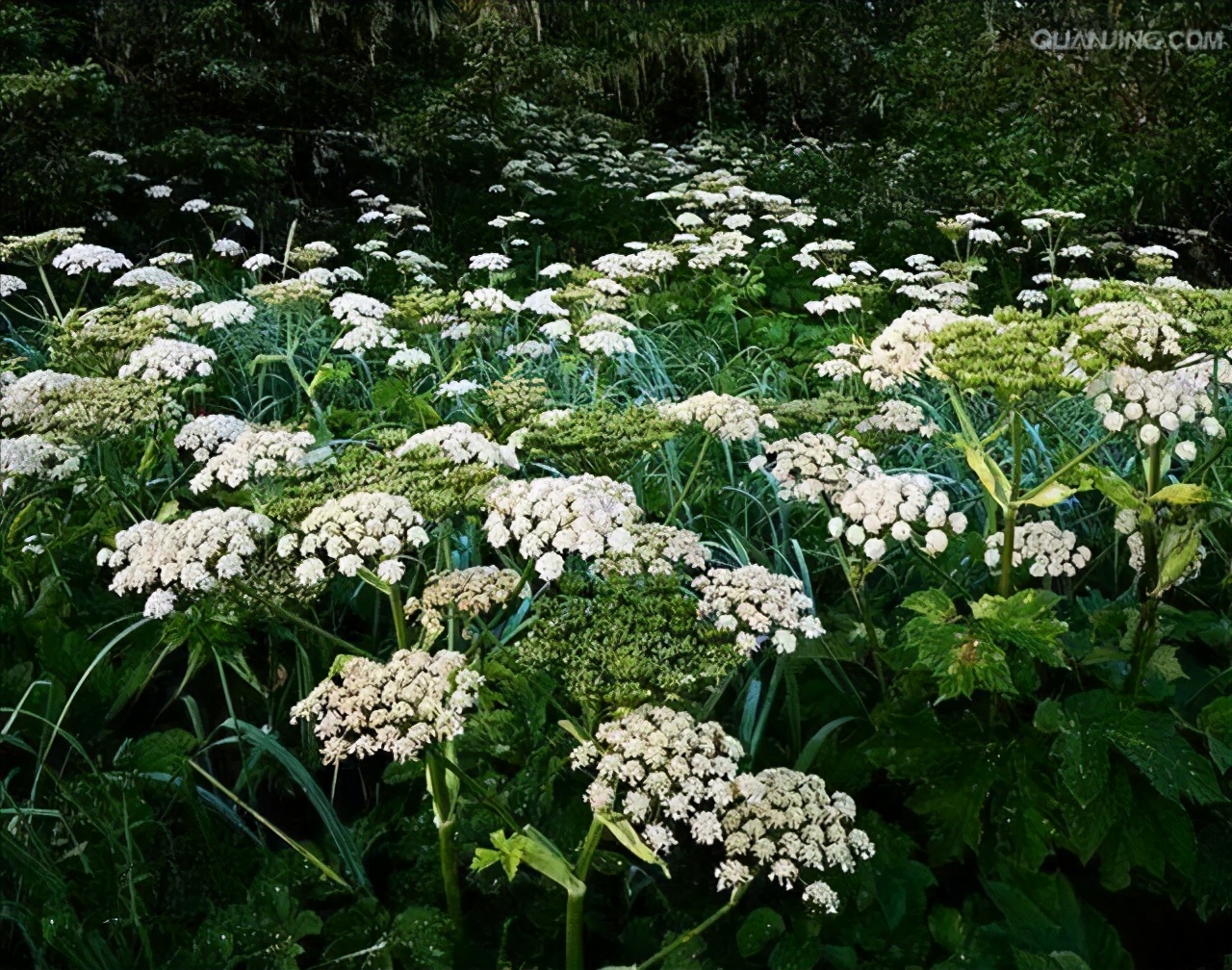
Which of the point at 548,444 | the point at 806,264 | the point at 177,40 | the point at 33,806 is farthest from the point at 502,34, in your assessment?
the point at 33,806

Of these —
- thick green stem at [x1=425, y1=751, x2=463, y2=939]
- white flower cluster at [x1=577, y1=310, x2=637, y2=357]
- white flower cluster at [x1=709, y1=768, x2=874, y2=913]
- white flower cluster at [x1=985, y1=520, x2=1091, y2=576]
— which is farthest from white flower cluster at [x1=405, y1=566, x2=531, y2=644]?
white flower cluster at [x1=577, y1=310, x2=637, y2=357]

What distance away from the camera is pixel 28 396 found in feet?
10.9

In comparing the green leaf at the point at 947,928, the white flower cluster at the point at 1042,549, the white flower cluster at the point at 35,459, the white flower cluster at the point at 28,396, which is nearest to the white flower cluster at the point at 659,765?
the green leaf at the point at 947,928

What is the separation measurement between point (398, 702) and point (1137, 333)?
75.9 inches

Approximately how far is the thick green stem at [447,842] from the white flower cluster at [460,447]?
0.78 meters

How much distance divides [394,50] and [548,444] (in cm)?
945

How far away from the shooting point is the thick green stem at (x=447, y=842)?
212 cm

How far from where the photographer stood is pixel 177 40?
8398 millimetres

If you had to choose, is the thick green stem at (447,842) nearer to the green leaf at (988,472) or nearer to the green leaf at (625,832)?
the green leaf at (625,832)

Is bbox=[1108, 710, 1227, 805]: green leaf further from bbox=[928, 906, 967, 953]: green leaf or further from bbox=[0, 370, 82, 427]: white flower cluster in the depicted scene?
bbox=[0, 370, 82, 427]: white flower cluster

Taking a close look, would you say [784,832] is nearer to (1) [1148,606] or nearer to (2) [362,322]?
(1) [1148,606]

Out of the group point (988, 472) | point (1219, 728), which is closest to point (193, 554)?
point (988, 472)

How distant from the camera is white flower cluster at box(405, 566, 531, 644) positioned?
223 centimetres

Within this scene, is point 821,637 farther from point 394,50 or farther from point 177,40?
point 394,50
